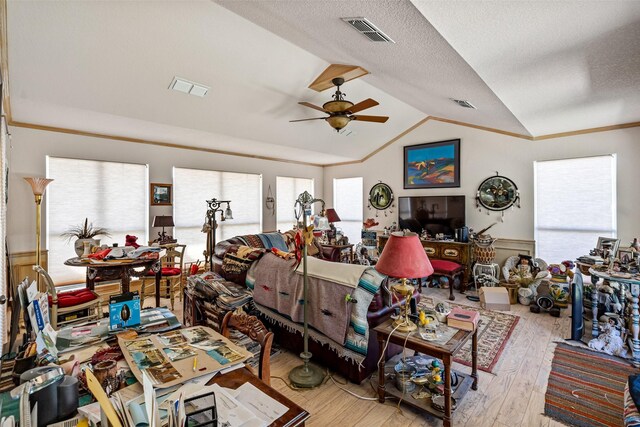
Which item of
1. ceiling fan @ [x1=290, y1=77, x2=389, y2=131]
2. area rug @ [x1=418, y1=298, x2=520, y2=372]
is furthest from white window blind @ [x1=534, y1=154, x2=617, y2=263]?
ceiling fan @ [x1=290, y1=77, x2=389, y2=131]

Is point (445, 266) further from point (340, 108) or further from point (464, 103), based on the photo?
point (340, 108)

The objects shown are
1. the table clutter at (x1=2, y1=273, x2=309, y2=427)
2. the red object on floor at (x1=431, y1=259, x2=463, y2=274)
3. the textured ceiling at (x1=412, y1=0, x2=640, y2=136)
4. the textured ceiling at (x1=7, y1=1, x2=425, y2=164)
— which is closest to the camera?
the table clutter at (x1=2, y1=273, x2=309, y2=427)

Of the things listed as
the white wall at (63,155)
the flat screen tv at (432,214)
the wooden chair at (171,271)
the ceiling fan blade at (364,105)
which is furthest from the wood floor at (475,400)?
the white wall at (63,155)

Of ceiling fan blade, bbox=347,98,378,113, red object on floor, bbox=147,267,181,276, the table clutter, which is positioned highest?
ceiling fan blade, bbox=347,98,378,113

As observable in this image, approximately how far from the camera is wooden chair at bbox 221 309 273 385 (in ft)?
4.23

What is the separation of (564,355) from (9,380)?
13.6 ft

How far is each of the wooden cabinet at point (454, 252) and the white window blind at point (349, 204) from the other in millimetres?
2356

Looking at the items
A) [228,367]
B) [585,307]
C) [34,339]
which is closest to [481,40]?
[228,367]

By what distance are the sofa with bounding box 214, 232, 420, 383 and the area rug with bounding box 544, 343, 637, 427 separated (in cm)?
127

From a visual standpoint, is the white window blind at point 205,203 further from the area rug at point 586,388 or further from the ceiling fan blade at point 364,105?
the area rug at point 586,388

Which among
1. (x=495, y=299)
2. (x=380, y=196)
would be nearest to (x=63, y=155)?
(x=380, y=196)

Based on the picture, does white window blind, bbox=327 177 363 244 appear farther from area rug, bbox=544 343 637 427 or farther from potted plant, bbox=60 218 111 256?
potted plant, bbox=60 218 111 256

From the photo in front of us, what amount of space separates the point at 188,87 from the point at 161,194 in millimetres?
2456

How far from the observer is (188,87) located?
11.8 feet
